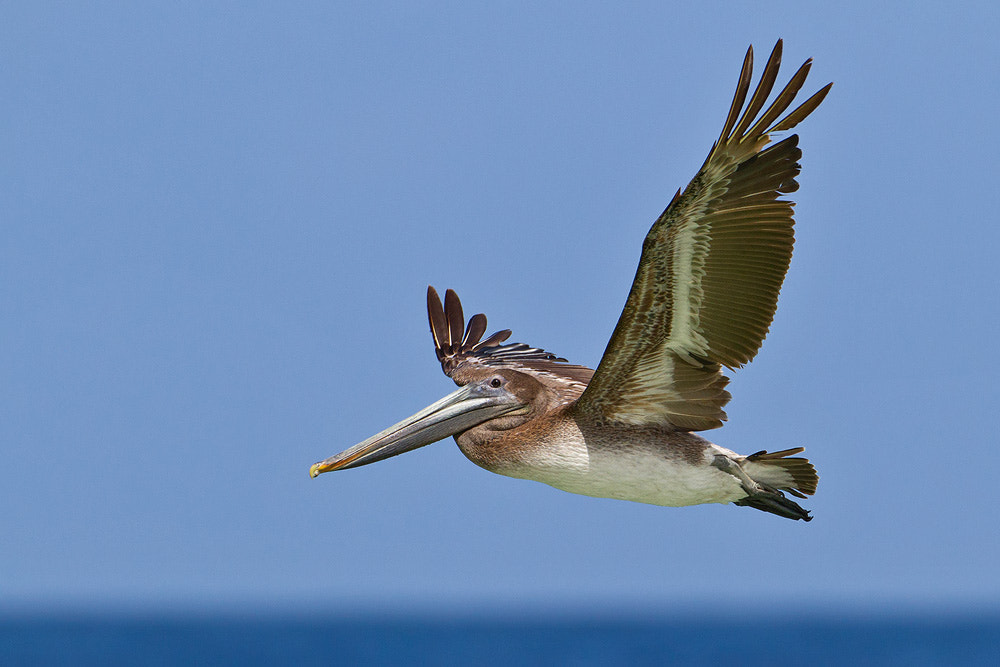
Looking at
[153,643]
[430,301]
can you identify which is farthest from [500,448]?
[153,643]

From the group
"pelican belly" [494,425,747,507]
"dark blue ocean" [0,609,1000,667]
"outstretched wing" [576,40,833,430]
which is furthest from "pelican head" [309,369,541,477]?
"dark blue ocean" [0,609,1000,667]

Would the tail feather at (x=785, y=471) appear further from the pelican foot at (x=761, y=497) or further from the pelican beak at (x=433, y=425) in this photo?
the pelican beak at (x=433, y=425)

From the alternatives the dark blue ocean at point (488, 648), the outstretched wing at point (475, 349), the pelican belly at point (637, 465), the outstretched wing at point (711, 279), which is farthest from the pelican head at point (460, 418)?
the dark blue ocean at point (488, 648)

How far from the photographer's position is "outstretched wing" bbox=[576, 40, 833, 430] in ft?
24.0

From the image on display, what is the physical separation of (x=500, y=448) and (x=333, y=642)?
81894mm

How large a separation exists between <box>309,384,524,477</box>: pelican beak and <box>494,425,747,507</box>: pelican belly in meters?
0.48

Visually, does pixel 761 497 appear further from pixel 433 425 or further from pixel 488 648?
pixel 488 648

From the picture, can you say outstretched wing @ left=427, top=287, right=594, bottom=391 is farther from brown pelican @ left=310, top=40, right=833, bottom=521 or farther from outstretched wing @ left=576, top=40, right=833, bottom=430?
outstretched wing @ left=576, top=40, right=833, bottom=430

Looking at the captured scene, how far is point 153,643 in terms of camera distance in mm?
84000

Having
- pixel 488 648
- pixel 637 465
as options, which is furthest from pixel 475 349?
pixel 488 648

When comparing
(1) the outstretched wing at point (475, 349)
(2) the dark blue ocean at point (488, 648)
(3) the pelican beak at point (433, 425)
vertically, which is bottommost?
(3) the pelican beak at point (433, 425)

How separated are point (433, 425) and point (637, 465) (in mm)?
1344

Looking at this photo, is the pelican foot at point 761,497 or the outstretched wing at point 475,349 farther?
the outstretched wing at point 475,349

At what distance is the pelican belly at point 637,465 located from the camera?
8.21 metres
